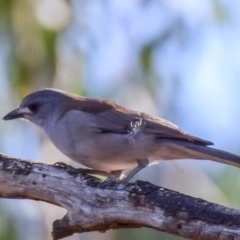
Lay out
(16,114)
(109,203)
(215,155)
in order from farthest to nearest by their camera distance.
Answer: (16,114) → (215,155) → (109,203)

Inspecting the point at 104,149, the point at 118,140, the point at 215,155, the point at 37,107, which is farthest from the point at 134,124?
the point at 37,107

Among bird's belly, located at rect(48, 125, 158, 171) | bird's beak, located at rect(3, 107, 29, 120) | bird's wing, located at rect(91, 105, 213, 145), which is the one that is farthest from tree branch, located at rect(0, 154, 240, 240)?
bird's beak, located at rect(3, 107, 29, 120)

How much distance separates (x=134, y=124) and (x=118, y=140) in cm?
29

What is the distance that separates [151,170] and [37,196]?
4942 millimetres

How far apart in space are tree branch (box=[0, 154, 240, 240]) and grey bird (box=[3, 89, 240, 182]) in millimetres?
578

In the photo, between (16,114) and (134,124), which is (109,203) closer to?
(134,124)

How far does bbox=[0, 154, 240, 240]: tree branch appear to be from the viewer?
5219 millimetres

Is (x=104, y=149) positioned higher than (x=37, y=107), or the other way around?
(x=37, y=107)

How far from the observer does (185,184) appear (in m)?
10.4

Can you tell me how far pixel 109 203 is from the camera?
5.69 meters

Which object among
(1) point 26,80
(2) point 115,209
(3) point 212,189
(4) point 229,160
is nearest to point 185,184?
(3) point 212,189

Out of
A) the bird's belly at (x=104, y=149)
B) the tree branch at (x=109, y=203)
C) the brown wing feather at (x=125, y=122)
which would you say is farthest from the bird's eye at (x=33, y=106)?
the tree branch at (x=109, y=203)

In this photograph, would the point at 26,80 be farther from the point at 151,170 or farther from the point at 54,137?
the point at 54,137

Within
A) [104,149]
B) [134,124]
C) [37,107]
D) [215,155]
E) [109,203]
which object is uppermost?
[37,107]
